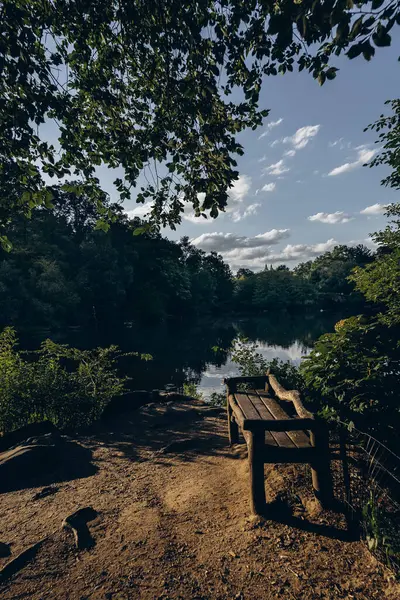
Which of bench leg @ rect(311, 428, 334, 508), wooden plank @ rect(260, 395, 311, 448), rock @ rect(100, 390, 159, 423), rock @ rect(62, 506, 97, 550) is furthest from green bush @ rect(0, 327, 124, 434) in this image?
bench leg @ rect(311, 428, 334, 508)

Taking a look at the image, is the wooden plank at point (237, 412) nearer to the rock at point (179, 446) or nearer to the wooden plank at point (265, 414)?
the wooden plank at point (265, 414)

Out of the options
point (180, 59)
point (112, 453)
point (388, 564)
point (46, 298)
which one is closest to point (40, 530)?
point (112, 453)

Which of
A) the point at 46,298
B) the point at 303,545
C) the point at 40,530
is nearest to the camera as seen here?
the point at 303,545

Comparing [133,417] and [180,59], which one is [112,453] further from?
[180,59]

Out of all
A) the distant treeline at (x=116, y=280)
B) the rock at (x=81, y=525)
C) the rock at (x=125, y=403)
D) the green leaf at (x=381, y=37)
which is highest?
the distant treeline at (x=116, y=280)

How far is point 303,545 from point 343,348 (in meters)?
2.05

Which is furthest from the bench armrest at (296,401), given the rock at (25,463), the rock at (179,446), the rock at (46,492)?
the rock at (25,463)

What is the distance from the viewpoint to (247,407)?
4.65m

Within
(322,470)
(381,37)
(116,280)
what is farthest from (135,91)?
(116,280)

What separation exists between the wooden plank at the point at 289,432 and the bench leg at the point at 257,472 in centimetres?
43

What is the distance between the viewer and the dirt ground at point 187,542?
2740mm

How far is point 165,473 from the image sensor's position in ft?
16.5

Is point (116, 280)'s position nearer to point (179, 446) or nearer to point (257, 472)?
point (179, 446)

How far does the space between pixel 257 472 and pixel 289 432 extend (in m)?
0.85
